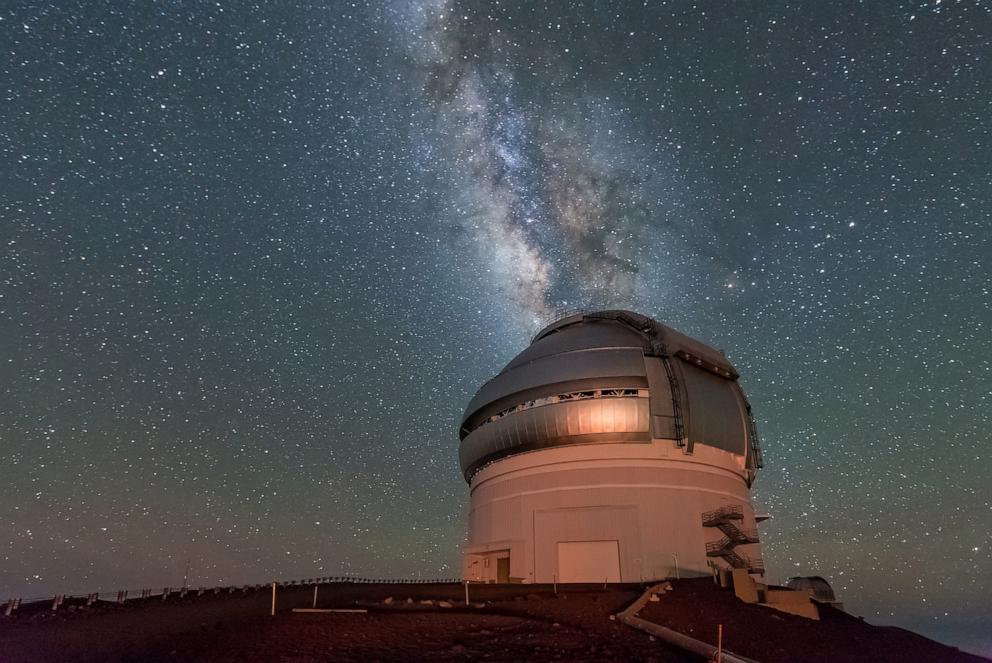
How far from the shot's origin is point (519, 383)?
3142 cm

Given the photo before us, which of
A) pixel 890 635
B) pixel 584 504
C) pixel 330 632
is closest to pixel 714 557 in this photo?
pixel 584 504

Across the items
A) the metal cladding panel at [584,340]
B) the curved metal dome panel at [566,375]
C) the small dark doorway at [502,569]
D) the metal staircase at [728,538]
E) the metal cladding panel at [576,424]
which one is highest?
the metal cladding panel at [584,340]

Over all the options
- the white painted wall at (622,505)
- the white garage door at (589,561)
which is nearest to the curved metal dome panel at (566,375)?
the white painted wall at (622,505)

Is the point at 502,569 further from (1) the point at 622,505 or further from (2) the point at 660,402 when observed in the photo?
(2) the point at 660,402

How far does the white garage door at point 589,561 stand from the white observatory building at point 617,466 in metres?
0.05

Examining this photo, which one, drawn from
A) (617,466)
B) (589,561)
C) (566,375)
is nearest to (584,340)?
(566,375)

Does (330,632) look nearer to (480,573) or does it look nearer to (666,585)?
(666,585)

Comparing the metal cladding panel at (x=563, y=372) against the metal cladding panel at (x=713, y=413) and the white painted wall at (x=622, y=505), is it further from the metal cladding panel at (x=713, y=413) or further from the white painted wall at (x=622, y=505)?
the white painted wall at (x=622, y=505)

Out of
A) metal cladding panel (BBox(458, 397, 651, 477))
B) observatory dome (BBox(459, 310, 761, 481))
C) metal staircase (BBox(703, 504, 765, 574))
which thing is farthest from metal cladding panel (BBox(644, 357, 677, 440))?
metal staircase (BBox(703, 504, 765, 574))

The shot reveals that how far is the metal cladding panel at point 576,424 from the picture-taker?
28.2 meters

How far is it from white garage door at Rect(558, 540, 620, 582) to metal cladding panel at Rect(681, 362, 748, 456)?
7001mm

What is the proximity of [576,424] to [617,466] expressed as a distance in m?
2.86

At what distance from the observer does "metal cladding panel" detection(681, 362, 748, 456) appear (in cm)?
2895

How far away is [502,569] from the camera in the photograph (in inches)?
1195
